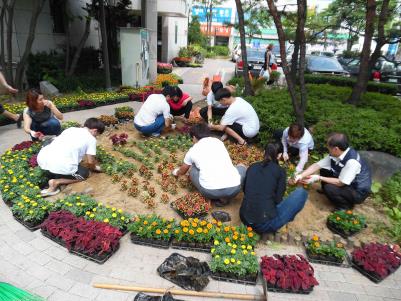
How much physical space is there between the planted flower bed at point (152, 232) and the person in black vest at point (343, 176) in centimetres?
208

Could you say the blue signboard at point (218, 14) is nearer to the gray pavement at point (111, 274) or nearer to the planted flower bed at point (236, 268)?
the gray pavement at point (111, 274)

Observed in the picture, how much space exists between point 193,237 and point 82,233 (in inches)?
51.7

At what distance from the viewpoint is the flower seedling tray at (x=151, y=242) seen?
3488 millimetres

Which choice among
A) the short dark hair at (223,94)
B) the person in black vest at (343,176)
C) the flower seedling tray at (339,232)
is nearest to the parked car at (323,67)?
the short dark hair at (223,94)

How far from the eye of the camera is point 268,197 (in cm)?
343

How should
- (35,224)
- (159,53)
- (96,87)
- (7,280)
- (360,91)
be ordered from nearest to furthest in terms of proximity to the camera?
(7,280)
(35,224)
(360,91)
(96,87)
(159,53)

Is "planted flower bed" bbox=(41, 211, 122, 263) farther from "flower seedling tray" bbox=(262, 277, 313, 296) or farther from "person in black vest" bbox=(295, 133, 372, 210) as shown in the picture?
"person in black vest" bbox=(295, 133, 372, 210)

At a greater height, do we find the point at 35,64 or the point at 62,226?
the point at 35,64

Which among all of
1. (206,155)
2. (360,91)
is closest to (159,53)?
(360,91)

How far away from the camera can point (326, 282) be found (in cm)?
320

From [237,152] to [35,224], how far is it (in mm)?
3679

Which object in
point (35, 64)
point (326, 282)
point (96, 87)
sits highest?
point (35, 64)

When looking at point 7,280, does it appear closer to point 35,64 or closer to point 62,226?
point 62,226

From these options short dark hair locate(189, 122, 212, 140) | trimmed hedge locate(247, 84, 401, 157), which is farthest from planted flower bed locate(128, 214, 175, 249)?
trimmed hedge locate(247, 84, 401, 157)
